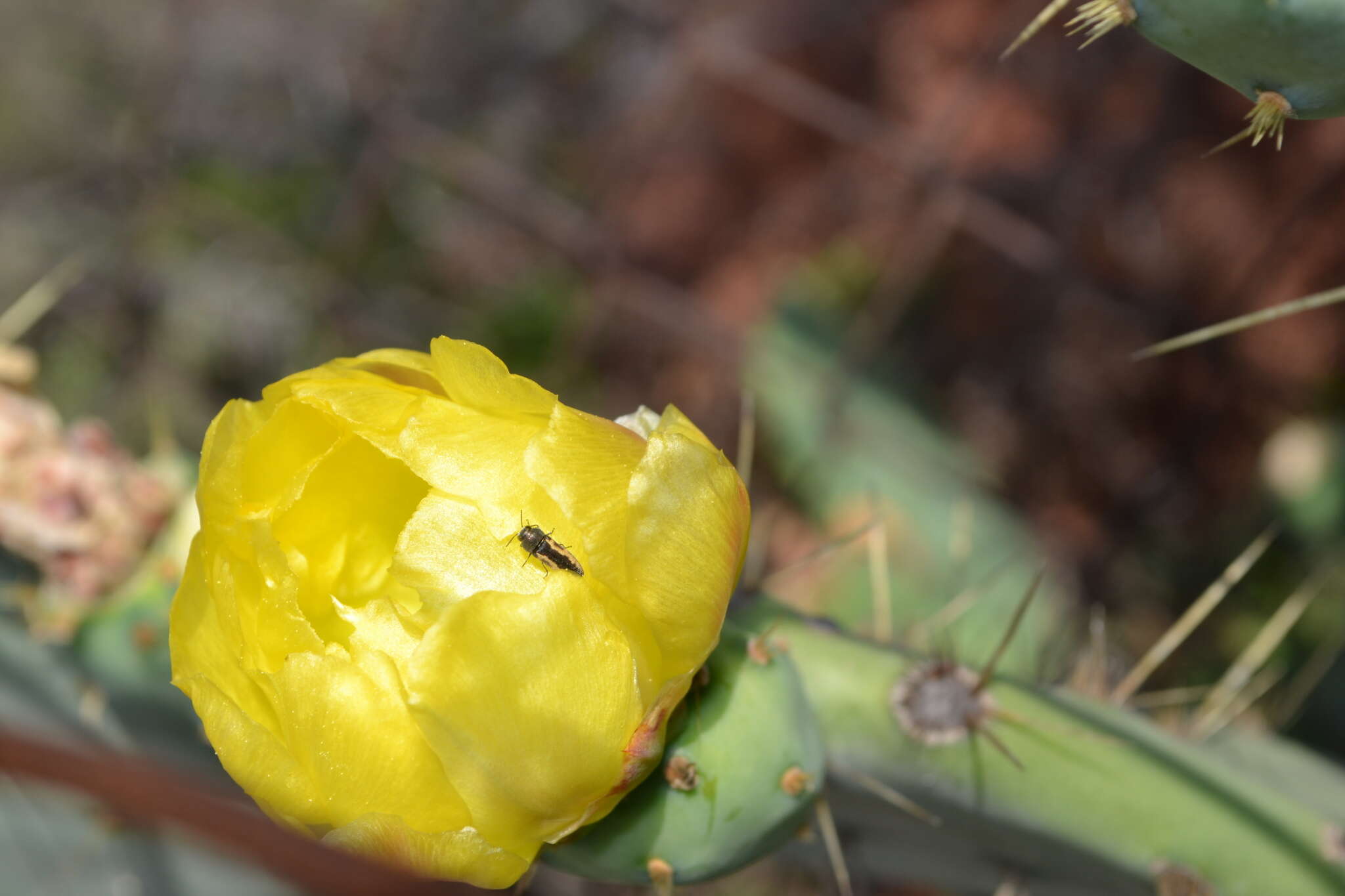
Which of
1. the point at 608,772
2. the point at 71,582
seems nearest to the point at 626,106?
the point at 71,582

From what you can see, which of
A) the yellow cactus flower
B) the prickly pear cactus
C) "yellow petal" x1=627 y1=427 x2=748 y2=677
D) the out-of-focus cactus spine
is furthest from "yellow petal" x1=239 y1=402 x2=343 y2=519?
the prickly pear cactus

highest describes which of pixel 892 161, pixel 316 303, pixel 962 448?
pixel 892 161

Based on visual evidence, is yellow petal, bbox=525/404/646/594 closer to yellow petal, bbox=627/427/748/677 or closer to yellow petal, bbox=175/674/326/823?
yellow petal, bbox=627/427/748/677

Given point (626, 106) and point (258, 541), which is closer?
point (258, 541)

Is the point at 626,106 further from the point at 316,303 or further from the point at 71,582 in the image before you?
the point at 71,582

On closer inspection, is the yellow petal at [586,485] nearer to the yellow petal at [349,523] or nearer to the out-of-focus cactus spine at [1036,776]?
the yellow petal at [349,523]
